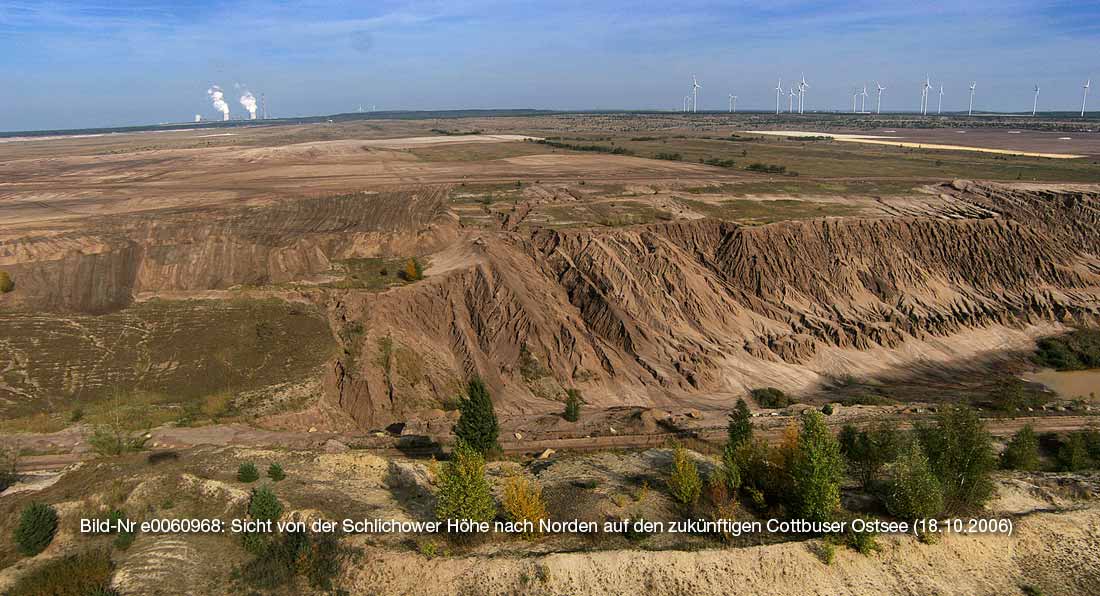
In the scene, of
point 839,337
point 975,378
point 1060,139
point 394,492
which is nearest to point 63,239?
point 394,492

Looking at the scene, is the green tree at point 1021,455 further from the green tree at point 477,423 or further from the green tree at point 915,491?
the green tree at point 477,423

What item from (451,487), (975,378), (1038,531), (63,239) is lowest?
(975,378)

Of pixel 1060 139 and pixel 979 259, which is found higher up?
pixel 1060 139

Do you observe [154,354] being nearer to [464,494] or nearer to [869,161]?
[464,494]

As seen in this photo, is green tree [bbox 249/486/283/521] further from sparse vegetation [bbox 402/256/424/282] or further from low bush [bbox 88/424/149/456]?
sparse vegetation [bbox 402/256/424/282]

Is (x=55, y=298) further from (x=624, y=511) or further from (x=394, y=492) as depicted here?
(x=624, y=511)

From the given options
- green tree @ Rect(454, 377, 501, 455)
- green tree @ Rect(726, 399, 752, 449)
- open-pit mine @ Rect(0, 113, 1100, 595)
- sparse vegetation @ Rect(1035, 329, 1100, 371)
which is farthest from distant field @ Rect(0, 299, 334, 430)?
sparse vegetation @ Rect(1035, 329, 1100, 371)

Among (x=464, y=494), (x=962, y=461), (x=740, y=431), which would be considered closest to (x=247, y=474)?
(x=464, y=494)
